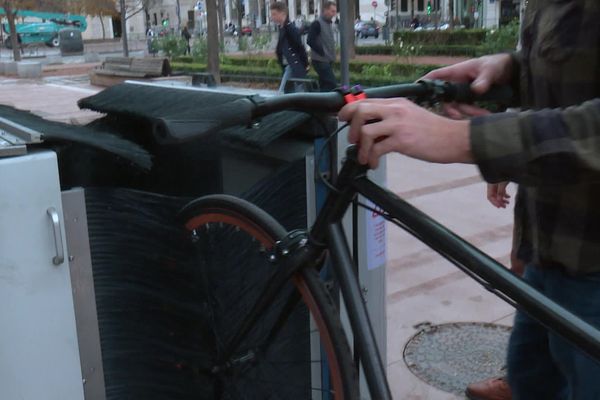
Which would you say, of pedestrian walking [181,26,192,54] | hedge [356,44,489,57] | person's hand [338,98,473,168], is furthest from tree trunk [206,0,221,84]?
person's hand [338,98,473,168]

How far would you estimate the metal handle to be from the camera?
1673mm

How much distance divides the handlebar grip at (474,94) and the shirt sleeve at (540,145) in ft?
1.53

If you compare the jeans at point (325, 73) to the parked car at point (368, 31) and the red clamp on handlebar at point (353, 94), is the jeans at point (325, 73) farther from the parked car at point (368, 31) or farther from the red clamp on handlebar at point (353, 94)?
the parked car at point (368, 31)

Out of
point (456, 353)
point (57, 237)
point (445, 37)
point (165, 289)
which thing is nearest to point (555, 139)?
point (57, 237)

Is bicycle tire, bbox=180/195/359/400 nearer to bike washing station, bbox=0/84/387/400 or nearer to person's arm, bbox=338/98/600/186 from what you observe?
bike washing station, bbox=0/84/387/400

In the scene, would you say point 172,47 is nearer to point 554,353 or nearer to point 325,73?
point 325,73

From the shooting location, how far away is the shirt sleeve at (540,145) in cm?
129

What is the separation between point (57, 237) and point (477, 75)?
1101 mm

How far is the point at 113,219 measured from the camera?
2.10m

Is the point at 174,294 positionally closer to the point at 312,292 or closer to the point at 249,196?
the point at 249,196

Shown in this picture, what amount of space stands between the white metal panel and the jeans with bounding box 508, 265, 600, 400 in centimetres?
108

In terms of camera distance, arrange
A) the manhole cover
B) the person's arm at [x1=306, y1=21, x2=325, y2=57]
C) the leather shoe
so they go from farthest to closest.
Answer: the person's arm at [x1=306, y1=21, x2=325, y2=57], the manhole cover, the leather shoe

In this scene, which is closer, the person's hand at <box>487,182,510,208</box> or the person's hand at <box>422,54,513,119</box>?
the person's hand at <box>422,54,513,119</box>

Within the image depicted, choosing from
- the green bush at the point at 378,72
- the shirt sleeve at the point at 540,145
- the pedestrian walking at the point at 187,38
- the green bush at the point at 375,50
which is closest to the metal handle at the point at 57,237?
the shirt sleeve at the point at 540,145
